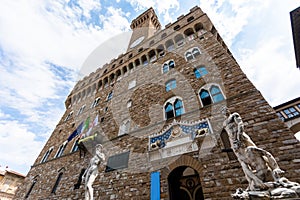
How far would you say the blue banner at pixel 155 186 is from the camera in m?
5.35

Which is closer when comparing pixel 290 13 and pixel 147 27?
pixel 290 13

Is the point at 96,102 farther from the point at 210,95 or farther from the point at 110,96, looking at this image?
the point at 210,95

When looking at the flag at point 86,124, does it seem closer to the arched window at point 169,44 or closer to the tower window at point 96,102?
the tower window at point 96,102

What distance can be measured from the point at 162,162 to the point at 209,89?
384cm

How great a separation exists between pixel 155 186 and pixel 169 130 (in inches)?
86.6

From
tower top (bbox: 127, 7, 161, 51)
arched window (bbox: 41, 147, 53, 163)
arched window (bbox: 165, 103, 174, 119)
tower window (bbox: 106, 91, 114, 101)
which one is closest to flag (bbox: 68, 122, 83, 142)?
arched window (bbox: 41, 147, 53, 163)

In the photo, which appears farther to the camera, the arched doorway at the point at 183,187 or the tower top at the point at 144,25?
the tower top at the point at 144,25

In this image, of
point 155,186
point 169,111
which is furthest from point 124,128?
point 155,186

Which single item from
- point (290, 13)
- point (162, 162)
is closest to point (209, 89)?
point (162, 162)

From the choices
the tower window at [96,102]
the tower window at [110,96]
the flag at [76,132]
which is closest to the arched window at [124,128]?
the tower window at [110,96]

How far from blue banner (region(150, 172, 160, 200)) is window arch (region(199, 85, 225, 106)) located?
11.7 ft

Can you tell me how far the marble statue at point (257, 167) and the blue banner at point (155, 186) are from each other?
3.05 m

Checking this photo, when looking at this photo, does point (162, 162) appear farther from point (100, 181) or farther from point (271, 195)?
point (271, 195)

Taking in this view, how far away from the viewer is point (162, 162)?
6.03 meters
